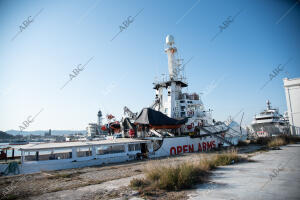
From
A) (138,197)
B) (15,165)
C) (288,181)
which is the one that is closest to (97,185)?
(138,197)

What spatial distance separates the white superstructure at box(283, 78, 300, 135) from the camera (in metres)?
27.8

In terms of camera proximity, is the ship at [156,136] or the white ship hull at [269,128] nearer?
the ship at [156,136]

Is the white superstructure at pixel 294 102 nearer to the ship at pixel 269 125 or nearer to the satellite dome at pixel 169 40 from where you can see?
the ship at pixel 269 125

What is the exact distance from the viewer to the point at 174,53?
30.1m

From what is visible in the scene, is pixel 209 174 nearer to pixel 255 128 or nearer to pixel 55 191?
pixel 55 191

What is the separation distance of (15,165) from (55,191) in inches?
338

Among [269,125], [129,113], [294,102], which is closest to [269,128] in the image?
[269,125]

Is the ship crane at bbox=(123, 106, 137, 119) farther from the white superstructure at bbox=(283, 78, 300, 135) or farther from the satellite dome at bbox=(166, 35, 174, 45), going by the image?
the white superstructure at bbox=(283, 78, 300, 135)

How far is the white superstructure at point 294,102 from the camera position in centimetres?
2778

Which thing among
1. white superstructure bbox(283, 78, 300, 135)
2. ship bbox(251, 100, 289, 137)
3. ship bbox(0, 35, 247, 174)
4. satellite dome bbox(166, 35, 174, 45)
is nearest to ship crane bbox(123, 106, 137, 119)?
ship bbox(0, 35, 247, 174)

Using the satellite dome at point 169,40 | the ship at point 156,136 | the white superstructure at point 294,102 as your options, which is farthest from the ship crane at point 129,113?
the white superstructure at point 294,102

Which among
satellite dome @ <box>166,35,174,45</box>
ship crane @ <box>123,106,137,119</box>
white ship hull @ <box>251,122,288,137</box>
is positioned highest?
satellite dome @ <box>166,35,174,45</box>

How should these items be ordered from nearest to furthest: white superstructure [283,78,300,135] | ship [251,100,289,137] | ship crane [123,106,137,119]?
white superstructure [283,78,300,135], ship crane [123,106,137,119], ship [251,100,289,137]

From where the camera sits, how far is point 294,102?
27938 millimetres
